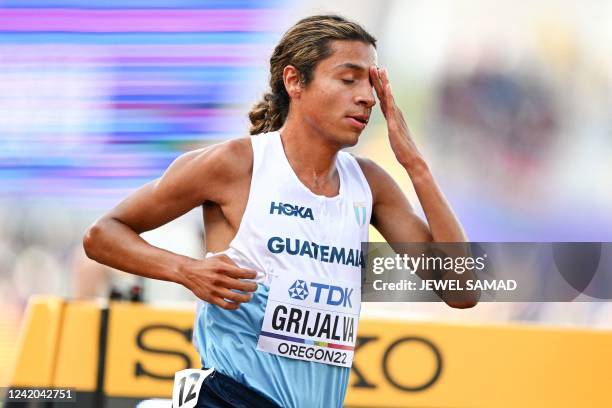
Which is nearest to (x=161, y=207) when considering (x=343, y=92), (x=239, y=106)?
(x=343, y=92)

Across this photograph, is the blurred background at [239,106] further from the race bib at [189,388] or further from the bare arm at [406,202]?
the race bib at [189,388]

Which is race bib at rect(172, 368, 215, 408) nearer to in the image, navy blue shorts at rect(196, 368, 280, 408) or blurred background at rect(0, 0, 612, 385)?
navy blue shorts at rect(196, 368, 280, 408)

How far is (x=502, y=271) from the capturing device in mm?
4883


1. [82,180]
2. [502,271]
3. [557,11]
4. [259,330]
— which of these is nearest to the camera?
[259,330]

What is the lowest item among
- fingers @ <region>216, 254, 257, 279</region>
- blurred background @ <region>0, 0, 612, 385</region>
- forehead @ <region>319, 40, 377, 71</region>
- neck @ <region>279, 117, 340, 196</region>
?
fingers @ <region>216, 254, 257, 279</region>

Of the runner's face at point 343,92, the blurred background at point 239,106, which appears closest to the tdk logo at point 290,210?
the runner's face at point 343,92

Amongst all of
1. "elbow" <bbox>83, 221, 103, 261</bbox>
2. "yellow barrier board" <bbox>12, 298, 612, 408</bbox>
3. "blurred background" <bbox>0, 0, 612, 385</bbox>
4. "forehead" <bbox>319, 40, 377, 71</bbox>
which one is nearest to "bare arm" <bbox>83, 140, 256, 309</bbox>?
"elbow" <bbox>83, 221, 103, 261</bbox>

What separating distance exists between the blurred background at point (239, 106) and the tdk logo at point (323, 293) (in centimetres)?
468

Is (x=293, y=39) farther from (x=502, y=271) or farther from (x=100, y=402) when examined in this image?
(x=100, y=402)

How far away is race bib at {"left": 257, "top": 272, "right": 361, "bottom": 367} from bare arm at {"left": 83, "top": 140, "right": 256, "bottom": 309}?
322 mm

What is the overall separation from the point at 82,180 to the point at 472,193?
289cm

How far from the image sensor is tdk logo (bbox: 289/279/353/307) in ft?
11.0

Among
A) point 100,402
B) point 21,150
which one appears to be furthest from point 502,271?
point 21,150

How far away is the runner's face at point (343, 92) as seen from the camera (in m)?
3.44
